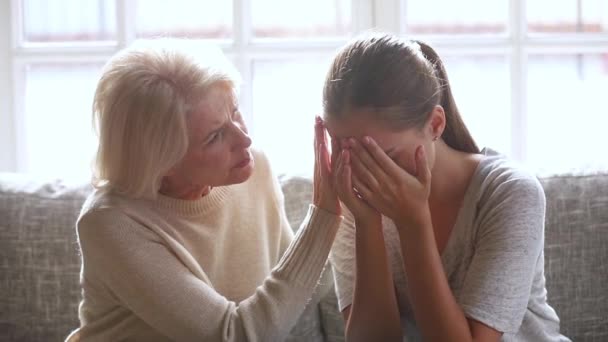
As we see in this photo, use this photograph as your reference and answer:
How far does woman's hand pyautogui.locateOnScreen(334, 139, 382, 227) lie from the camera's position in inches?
63.4

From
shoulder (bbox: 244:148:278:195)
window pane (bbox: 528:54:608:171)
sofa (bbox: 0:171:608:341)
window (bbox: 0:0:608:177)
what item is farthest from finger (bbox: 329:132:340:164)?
window pane (bbox: 528:54:608:171)

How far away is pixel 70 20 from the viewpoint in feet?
8.96

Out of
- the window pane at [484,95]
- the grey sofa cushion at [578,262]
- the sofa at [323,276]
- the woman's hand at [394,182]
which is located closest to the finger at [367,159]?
the woman's hand at [394,182]

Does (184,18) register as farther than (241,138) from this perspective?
Yes

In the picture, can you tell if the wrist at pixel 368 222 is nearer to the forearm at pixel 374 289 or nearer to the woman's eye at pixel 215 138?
the forearm at pixel 374 289

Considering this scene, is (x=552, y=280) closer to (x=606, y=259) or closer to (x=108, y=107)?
(x=606, y=259)

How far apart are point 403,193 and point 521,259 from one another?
0.25 meters

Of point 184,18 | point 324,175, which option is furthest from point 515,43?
point 324,175

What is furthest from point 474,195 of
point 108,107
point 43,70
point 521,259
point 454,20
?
point 43,70

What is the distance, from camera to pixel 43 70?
9.09 feet

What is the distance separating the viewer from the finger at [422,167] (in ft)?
5.23

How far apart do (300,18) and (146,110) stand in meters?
1.16

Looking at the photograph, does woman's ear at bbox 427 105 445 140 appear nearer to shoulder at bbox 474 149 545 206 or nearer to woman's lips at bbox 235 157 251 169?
shoulder at bbox 474 149 545 206

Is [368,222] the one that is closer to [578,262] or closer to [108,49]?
[578,262]
